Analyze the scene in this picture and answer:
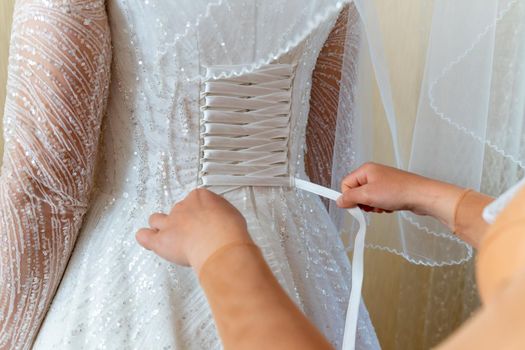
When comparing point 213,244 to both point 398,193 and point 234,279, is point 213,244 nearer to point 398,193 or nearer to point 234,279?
point 234,279

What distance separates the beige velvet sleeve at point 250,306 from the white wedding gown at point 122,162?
0.87ft

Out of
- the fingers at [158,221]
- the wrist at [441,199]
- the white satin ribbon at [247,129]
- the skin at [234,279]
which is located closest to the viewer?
the skin at [234,279]

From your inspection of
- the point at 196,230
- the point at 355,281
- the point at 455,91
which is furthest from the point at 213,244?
the point at 455,91

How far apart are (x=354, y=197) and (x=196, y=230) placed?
25 centimetres

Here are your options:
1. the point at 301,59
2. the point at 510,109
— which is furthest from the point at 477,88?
the point at 301,59

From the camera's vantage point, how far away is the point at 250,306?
37 centimetres

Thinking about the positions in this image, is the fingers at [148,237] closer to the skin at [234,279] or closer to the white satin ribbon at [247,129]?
the skin at [234,279]

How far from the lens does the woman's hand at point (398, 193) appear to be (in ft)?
1.92

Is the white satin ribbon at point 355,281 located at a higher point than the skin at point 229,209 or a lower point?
lower

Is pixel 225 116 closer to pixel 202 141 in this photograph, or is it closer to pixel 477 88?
pixel 202 141

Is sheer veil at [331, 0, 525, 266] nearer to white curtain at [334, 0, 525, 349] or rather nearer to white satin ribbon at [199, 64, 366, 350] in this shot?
white curtain at [334, 0, 525, 349]

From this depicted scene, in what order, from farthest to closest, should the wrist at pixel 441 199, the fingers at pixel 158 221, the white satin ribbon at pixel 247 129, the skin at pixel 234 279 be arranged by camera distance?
the white satin ribbon at pixel 247 129 < the wrist at pixel 441 199 < the fingers at pixel 158 221 < the skin at pixel 234 279

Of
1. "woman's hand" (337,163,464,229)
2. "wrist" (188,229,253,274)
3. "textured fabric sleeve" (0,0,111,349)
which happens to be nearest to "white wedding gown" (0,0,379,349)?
"textured fabric sleeve" (0,0,111,349)

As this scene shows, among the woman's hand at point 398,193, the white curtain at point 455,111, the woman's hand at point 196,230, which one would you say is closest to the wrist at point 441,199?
the woman's hand at point 398,193
